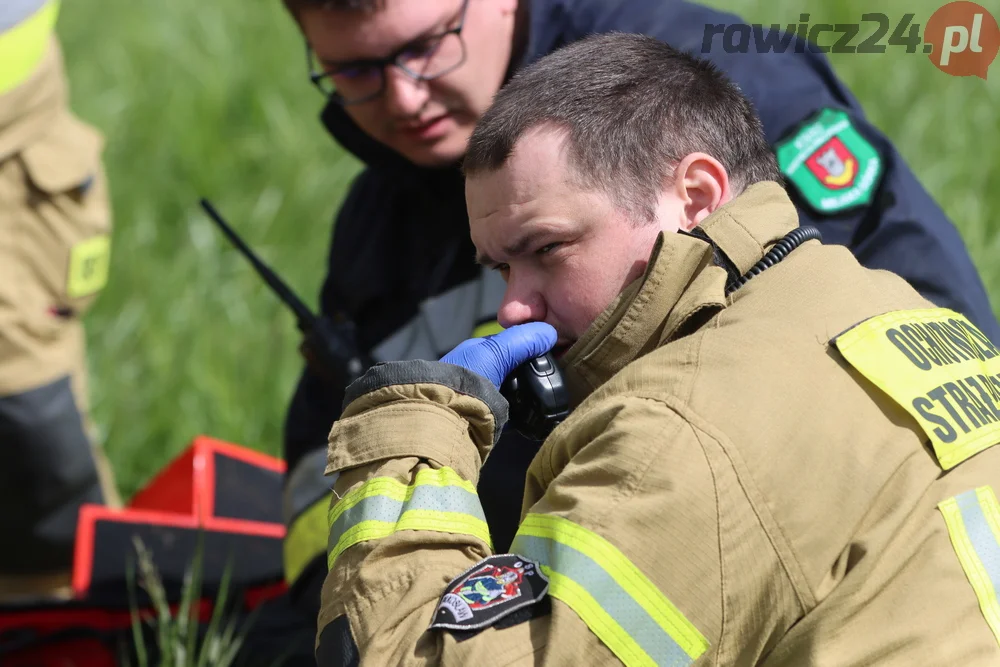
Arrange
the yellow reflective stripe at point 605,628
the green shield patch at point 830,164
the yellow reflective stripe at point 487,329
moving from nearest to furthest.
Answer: the yellow reflective stripe at point 605,628 < the green shield patch at point 830,164 < the yellow reflective stripe at point 487,329

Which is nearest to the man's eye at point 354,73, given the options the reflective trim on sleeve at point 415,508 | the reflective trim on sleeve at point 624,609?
the reflective trim on sleeve at point 415,508

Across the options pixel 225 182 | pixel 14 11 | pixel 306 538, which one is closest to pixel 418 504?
pixel 306 538

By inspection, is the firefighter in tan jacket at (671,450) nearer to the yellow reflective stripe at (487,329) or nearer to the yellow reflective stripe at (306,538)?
the yellow reflective stripe at (487,329)

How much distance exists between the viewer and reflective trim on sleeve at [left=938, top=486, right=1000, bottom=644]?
4.62 ft

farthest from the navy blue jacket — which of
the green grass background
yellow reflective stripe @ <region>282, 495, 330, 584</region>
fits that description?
the green grass background

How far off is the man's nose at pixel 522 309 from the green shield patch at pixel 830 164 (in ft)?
2.37

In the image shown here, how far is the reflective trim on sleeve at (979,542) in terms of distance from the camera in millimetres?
1409

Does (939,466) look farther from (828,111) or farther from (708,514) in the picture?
(828,111)

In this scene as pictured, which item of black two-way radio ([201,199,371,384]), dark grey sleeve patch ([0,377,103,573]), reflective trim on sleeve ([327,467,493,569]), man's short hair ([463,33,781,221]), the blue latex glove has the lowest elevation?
dark grey sleeve patch ([0,377,103,573])

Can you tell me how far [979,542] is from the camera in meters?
1.42

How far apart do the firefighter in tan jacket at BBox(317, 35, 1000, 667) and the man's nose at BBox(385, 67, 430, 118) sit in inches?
31.9

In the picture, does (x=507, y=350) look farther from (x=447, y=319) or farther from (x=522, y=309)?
(x=447, y=319)

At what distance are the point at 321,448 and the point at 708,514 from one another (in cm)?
169

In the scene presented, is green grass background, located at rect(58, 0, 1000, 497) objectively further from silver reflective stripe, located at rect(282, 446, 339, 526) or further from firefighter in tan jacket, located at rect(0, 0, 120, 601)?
silver reflective stripe, located at rect(282, 446, 339, 526)
